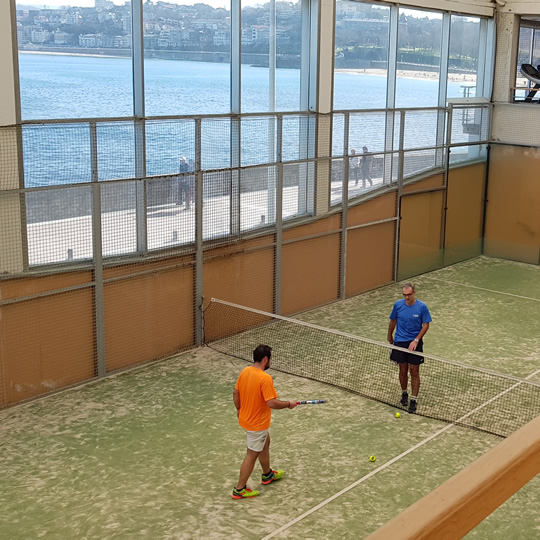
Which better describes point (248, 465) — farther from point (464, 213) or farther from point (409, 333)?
point (464, 213)

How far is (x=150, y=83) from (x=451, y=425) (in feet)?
22.0

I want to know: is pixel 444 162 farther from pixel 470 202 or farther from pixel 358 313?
pixel 358 313

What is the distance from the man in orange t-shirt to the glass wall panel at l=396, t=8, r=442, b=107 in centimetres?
1113

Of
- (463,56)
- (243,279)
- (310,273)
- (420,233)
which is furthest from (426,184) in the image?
(243,279)

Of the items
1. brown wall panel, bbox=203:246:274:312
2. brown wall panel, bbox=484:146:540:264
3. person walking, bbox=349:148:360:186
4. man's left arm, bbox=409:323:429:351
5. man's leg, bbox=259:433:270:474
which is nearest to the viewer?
man's leg, bbox=259:433:270:474

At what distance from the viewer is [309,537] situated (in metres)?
7.77

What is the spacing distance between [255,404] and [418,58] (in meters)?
12.3

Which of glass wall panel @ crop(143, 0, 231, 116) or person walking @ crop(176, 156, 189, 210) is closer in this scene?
glass wall panel @ crop(143, 0, 231, 116)

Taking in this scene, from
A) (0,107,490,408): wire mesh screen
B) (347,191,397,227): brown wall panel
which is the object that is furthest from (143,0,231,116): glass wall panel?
(347,191,397,227): brown wall panel

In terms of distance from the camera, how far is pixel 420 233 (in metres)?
18.6

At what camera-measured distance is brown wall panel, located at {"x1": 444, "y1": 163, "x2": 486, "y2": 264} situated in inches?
766

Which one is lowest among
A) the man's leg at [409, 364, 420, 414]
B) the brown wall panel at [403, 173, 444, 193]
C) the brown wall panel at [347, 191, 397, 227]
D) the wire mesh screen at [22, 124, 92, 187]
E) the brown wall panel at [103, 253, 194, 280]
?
the man's leg at [409, 364, 420, 414]

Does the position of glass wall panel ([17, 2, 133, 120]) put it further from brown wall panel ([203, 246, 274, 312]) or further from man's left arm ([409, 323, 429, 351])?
man's left arm ([409, 323, 429, 351])

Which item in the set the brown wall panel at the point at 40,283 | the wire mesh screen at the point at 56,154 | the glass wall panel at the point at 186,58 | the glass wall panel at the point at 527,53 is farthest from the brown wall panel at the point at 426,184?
the brown wall panel at the point at 40,283
